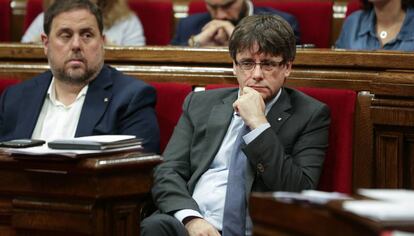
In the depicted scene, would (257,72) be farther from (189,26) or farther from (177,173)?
(189,26)

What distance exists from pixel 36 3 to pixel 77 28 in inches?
35.9

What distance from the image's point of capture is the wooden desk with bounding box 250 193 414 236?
925 millimetres

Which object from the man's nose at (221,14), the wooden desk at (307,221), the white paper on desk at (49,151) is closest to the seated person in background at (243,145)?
the white paper on desk at (49,151)

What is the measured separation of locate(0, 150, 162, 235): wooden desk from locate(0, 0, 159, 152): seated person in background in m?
0.44

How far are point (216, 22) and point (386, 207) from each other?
5.04 ft

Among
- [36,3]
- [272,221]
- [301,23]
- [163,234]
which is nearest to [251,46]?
[163,234]

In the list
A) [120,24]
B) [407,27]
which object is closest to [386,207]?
[407,27]

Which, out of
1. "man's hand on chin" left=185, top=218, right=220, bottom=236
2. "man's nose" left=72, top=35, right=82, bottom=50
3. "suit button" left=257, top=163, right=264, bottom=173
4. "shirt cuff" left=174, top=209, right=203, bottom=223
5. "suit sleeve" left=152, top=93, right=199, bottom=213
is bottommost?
"man's hand on chin" left=185, top=218, right=220, bottom=236

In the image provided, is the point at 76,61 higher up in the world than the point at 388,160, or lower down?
higher up

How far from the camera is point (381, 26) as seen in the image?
89.1 inches

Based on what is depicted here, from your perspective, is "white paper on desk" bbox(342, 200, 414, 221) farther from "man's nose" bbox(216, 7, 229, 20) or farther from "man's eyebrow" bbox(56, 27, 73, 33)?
"man's nose" bbox(216, 7, 229, 20)

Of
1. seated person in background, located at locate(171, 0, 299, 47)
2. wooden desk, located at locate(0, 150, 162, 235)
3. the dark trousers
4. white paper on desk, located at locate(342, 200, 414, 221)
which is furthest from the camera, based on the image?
seated person in background, located at locate(171, 0, 299, 47)

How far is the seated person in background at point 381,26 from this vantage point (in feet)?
7.19

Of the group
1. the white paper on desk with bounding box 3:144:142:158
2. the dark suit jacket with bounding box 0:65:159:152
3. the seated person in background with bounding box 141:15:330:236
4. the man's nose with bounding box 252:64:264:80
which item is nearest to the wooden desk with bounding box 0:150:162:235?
the white paper on desk with bounding box 3:144:142:158
